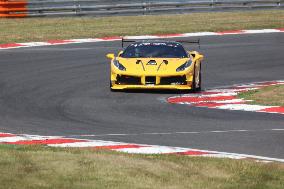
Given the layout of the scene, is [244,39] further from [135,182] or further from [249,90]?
[135,182]

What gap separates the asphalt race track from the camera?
15.9 metres

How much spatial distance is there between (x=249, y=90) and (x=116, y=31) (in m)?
14.6

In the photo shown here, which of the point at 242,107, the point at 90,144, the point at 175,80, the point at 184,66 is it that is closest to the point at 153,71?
the point at 175,80

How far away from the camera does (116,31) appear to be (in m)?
36.8

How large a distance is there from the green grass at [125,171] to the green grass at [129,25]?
69.6ft

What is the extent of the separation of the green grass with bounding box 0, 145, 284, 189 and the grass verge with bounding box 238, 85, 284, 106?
24.5ft

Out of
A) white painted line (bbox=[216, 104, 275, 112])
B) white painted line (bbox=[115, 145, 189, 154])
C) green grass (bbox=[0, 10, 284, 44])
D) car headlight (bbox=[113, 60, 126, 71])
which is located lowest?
green grass (bbox=[0, 10, 284, 44])

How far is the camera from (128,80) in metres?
22.4

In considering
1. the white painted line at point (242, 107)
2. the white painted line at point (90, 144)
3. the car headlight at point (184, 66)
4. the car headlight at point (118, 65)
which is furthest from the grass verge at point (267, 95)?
the white painted line at point (90, 144)

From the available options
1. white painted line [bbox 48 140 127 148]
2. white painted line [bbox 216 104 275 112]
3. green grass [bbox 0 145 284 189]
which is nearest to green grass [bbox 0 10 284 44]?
white painted line [bbox 216 104 275 112]

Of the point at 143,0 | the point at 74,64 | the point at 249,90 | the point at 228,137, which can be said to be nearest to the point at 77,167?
the point at 228,137

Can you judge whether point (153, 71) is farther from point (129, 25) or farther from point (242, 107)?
point (129, 25)

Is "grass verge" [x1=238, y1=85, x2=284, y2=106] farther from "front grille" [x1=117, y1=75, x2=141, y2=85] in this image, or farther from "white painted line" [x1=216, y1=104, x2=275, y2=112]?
"front grille" [x1=117, y1=75, x2=141, y2=85]

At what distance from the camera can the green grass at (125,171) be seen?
1068 cm
